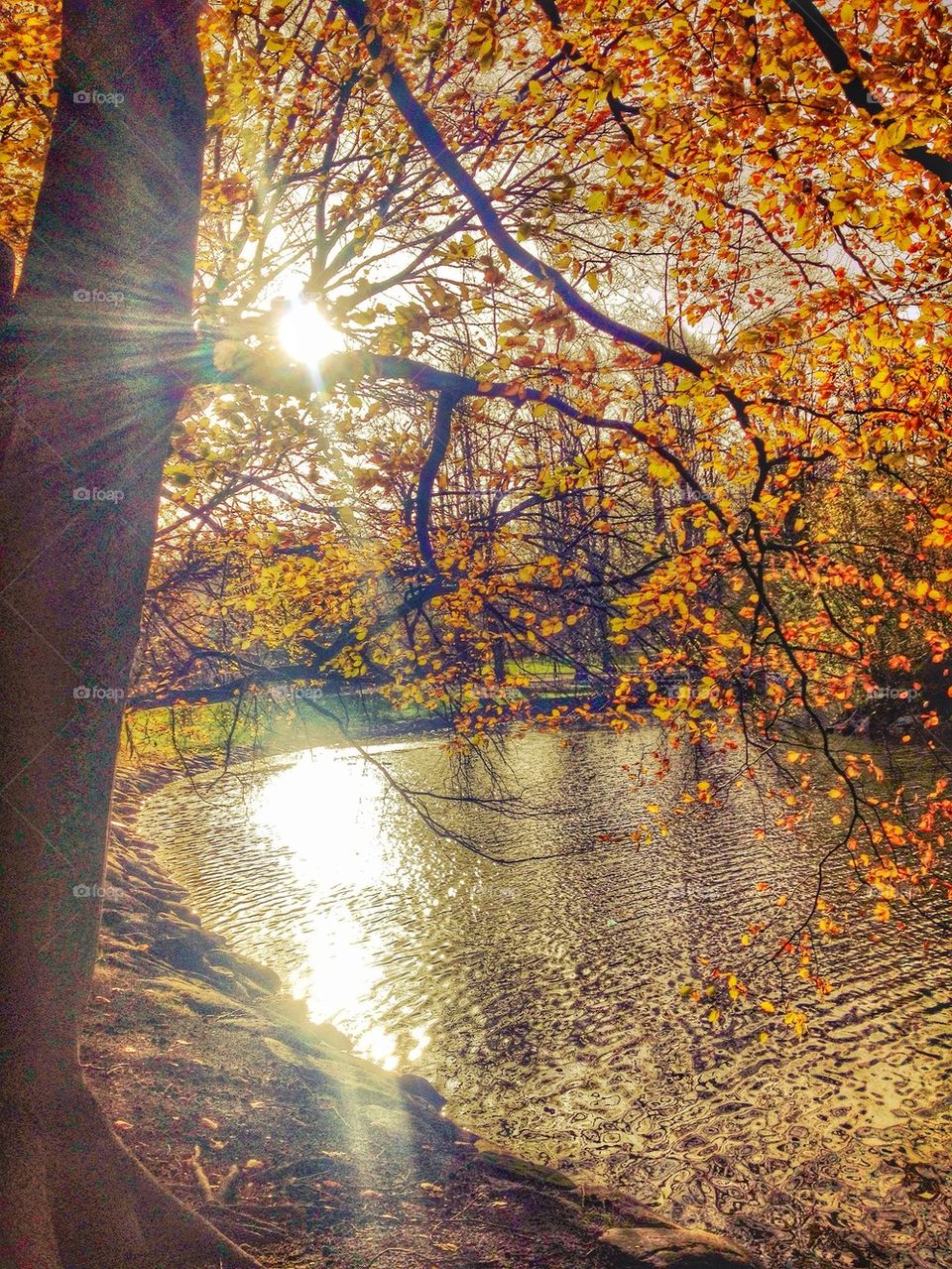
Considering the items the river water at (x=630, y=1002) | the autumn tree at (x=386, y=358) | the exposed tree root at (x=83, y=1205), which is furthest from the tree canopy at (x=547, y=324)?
the exposed tree root at (x=83, y=1205)

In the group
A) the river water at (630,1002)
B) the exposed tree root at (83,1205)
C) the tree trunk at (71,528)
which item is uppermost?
the tree trunk at (71,528)

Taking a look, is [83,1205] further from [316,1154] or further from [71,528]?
[316,1154]

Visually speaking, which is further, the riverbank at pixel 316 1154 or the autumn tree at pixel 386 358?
the riverbank at pixel 316 1154

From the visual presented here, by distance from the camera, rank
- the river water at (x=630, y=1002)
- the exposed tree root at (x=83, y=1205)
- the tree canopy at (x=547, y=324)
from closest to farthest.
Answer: the exposed tree root at (x=83, y=1205)
the tree canopy at (x=547, y=324)
the river water at (x=630, y=1002)

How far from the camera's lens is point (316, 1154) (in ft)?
18.2

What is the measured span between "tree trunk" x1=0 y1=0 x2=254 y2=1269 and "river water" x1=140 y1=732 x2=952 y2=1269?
286 cm

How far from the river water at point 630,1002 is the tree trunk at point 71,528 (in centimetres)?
286

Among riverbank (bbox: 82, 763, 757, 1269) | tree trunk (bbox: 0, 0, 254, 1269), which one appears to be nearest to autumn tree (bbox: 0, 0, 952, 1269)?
tree trunk (bbox: 0, 0, 254, 1269)

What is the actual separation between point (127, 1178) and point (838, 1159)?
581 centimetres

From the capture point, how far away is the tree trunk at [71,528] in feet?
8.79

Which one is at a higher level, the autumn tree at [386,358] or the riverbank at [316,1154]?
the autumn tree at [386,358]

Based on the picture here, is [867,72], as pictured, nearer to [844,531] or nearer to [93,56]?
[93,56]

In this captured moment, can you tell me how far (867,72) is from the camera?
4523 mm

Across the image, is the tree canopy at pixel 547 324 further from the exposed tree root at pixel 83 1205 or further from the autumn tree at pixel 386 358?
the exposed tree root at pixel 83 1205
